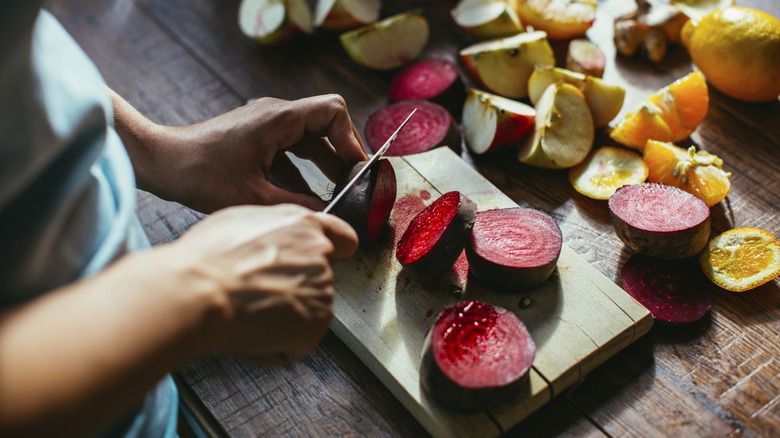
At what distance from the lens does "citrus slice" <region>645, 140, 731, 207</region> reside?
5.48 feet

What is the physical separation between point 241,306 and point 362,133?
48.4 inches

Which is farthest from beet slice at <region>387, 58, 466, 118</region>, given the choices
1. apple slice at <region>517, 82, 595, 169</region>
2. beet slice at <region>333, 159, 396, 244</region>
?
beet slice at <region>333, 159, 396, 244</region>

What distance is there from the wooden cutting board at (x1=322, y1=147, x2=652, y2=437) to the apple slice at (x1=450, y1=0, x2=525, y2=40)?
1080 millimetres

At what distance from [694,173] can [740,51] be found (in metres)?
0.54

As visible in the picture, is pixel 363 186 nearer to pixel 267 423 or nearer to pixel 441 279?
pixel 441 279

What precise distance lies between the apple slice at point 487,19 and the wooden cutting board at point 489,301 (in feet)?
3.54

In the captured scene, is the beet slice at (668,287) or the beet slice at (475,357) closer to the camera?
the beet slice at (475,357)

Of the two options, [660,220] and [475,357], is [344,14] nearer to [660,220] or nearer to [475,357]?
[660,220]

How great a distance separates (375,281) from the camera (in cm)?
154

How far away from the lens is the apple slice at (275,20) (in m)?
2.40

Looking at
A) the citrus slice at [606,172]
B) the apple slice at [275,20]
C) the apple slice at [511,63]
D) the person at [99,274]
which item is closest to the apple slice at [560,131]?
the citrus slice at [606,172]

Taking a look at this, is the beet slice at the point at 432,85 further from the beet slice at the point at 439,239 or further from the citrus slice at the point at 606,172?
the beet slice at the point at 439,239

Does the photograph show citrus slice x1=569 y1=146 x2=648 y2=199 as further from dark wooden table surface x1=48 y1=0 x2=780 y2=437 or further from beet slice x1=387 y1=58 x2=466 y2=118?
beet slice x1=387 y1=58 x2=466 y2=118

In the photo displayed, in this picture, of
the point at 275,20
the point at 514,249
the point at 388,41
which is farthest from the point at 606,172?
the point at 275,20
